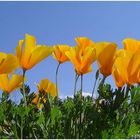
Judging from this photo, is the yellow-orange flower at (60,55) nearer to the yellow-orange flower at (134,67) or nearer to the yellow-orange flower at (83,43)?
the yellow-orange flower at (83,43)

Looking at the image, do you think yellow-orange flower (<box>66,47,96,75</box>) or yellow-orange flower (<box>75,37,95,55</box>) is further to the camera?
yellow-orange flower (<box>75,37,95,55</box>)

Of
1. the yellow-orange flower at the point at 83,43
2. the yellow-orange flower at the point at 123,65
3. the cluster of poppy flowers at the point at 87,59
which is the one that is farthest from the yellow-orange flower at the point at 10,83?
the yellow-orange flower at the point at 123,65

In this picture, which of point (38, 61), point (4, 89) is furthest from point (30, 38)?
point (4, 89)

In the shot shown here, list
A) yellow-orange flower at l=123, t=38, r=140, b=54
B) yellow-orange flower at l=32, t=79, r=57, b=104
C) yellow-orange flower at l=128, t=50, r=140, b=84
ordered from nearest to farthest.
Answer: yellow-orange flower at l=128, t=50, r=140, b=84, yellow-orange flower at l=123, t=38, r=140, b=54, yellow-orange flower at l=32, t=79, r=57, b=104

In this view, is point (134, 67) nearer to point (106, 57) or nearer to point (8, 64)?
point (106, 57)

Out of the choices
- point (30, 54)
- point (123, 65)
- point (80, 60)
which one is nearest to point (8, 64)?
point (30, 54)

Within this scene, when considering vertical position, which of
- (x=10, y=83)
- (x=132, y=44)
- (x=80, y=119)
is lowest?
(x=80, y=119)

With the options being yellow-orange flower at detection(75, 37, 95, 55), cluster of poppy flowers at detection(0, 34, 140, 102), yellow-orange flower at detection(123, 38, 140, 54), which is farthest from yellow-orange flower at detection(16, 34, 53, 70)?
yellow-orange flower at detection(123, 38, 140, 54)

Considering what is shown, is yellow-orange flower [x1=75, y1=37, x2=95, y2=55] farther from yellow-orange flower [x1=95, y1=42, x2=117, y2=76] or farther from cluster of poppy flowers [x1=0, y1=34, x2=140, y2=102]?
yellow-orange flower [x1=95, y1=42, x2=117, y2=76]
